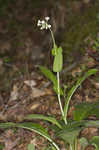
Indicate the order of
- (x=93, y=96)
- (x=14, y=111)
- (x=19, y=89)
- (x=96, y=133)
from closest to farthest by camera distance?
(x=96, y=133), (x=93, y=96), (x=14, y=111), (x=19, y=89)

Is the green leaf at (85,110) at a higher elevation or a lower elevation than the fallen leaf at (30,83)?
higher

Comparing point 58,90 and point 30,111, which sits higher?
point 58,90

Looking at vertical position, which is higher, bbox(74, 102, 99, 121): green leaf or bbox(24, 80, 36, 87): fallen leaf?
bbox(74, 102, 99, 121): green leaf

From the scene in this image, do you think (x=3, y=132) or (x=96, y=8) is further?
(x=96, y=8)

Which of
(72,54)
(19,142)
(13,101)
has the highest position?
(72,54)

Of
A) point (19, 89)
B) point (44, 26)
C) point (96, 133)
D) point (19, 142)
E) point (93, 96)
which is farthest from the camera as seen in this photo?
point (19, 89)

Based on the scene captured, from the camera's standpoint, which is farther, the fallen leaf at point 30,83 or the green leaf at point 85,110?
the fallen leaf at point 30,83

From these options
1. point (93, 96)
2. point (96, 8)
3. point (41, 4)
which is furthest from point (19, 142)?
point (41, 4)

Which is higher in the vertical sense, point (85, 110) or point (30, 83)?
point (85, 110)

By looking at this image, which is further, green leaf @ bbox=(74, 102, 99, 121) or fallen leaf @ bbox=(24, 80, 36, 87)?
fallen leaf @ bbox=(24, 80, 36, 87)

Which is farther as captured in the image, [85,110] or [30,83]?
[30,83]

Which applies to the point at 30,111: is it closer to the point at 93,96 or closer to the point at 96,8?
the point at 93,96
